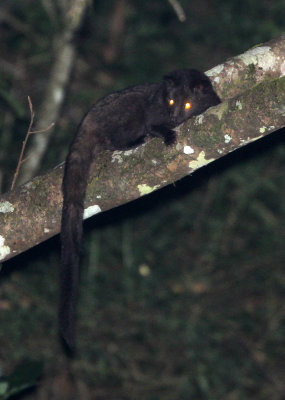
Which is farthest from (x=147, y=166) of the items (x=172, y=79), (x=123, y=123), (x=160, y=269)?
(x=160, y=269)

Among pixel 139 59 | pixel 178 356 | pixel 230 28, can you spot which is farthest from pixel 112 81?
pixel 178 356

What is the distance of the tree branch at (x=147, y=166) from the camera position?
357cm

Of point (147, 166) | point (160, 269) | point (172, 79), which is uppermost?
point (147, 166)

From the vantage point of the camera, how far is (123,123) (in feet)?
15.8

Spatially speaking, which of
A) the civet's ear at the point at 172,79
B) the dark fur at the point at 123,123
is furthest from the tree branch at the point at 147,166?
the civet's ear at the point at 172,79

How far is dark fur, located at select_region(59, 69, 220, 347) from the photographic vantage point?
390 cm

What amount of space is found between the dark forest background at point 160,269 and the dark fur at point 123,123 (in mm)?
968

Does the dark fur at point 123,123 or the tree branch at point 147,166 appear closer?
the tree branch at point 147,166

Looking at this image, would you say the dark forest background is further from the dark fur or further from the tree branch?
the tree branch

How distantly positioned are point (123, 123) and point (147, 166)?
3.59 feet

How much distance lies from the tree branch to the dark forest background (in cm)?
187

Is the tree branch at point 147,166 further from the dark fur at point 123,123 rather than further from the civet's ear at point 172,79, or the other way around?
the civet's ear at point 172,79

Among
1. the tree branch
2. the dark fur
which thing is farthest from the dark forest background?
the tree branch

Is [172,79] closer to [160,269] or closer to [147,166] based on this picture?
[147,166]
